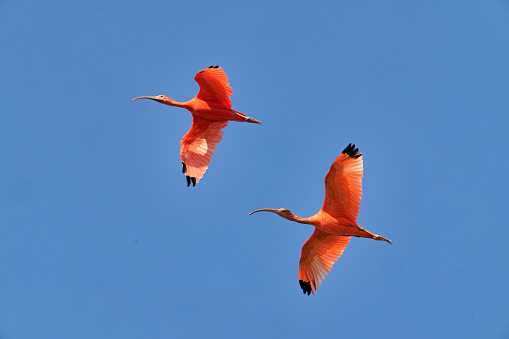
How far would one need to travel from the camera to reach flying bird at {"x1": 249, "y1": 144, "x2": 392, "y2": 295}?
2134 cm

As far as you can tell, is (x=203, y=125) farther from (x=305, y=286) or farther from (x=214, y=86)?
(x=305, y=286)

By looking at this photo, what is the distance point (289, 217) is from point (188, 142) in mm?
5518

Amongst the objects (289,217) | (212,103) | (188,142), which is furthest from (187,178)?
(289,217)

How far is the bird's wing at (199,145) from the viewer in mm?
25719

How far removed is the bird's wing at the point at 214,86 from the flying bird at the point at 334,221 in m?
4.58

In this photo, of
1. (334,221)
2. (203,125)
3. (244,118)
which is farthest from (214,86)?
(334,221)

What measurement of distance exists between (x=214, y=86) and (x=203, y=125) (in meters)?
2.02

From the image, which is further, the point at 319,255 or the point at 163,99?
the point at 163,99

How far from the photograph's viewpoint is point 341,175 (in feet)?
70.2

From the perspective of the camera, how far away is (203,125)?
2573 centimetres

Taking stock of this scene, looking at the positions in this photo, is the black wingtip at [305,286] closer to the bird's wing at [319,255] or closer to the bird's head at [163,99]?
the bird's wing at [319,255]

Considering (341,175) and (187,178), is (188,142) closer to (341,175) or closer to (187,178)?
(187,178)

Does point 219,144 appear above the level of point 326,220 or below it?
above

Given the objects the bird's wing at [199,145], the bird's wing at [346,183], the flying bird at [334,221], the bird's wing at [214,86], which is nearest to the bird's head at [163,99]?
the bird's wing at [199,145]
